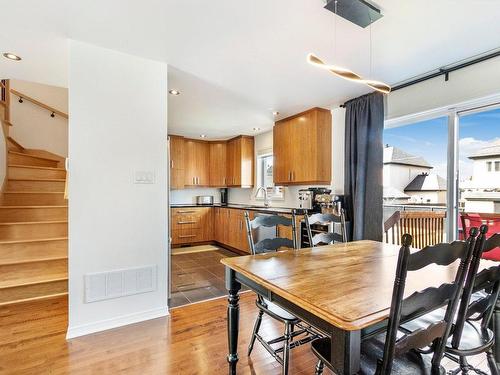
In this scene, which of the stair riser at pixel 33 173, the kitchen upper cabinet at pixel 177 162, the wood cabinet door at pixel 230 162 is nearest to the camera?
the stair riser at pixel 33 173

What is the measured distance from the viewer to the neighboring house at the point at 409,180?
2900 millimetres

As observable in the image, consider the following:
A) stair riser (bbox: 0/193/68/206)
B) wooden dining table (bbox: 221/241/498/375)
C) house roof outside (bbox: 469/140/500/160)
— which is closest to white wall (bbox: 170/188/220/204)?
stair riser (bbox: 0/193/68/206)

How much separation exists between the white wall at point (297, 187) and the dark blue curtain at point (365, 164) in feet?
0.85

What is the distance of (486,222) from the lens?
2.47 meters

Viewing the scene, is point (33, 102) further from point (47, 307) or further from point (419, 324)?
point (419, 324)

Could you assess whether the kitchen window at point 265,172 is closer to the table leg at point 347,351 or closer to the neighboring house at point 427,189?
the neighboring house at point 427,189

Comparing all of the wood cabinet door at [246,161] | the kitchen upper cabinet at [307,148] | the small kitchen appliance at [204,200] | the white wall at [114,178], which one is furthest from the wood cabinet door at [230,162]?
the white wall at [114,178]

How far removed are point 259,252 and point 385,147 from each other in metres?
2.40

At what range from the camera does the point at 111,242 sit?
2.30 meters

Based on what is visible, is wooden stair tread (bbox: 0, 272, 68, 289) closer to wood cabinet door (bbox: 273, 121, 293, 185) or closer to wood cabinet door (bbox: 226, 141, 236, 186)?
wood cabinet door (bbox: 273, 121, 293, 185)

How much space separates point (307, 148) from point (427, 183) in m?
1.56

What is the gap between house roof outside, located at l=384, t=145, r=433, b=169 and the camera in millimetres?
3018

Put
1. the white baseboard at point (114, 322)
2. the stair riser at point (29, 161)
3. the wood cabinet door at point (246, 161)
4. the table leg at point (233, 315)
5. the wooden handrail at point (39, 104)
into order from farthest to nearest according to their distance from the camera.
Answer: the wood cabinet door at point (246, 161) → the wooden handrail at point (39, 104) → the stair riser at point (29, 161) → the white baseboard at point (114, 322) → the table leg at point (233, 315)

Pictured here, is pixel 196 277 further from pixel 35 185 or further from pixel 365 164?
pixel 35 185
